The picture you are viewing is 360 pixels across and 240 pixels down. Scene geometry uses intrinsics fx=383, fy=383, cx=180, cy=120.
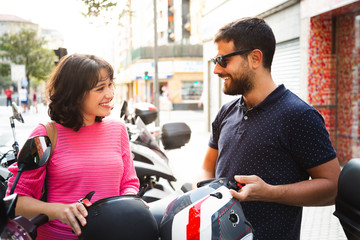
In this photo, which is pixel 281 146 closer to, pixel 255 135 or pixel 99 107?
pixel 255 135

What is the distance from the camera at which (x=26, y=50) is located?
39.4 metres

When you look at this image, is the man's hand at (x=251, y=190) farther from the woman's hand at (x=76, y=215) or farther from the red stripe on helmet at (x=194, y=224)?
the woman's hand at (x=76, y=215)

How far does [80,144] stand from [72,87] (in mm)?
294

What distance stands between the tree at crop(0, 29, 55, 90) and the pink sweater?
38612mm

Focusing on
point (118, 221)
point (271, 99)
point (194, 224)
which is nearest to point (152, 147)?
point (271, 99)

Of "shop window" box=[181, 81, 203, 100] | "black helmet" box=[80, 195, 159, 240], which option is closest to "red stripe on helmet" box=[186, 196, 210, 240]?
"black helmet" box=[80, 195, 159, 240]

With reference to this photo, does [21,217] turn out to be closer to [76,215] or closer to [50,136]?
[76,215]

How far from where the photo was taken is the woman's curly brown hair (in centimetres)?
195

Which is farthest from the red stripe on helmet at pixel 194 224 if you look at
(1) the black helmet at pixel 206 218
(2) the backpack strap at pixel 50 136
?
(2) the backpack strap at pixel 50 136

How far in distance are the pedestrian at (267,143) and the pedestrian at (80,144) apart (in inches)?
22.9

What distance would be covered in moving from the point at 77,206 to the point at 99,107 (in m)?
0.72

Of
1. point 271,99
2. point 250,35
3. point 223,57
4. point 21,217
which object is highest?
point 250,35

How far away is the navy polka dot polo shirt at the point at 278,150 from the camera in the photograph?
71.1 inches

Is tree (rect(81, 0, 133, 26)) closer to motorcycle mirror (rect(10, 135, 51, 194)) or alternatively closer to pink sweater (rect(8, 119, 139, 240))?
pink sweater (rect(8, 119, 139, 240))
